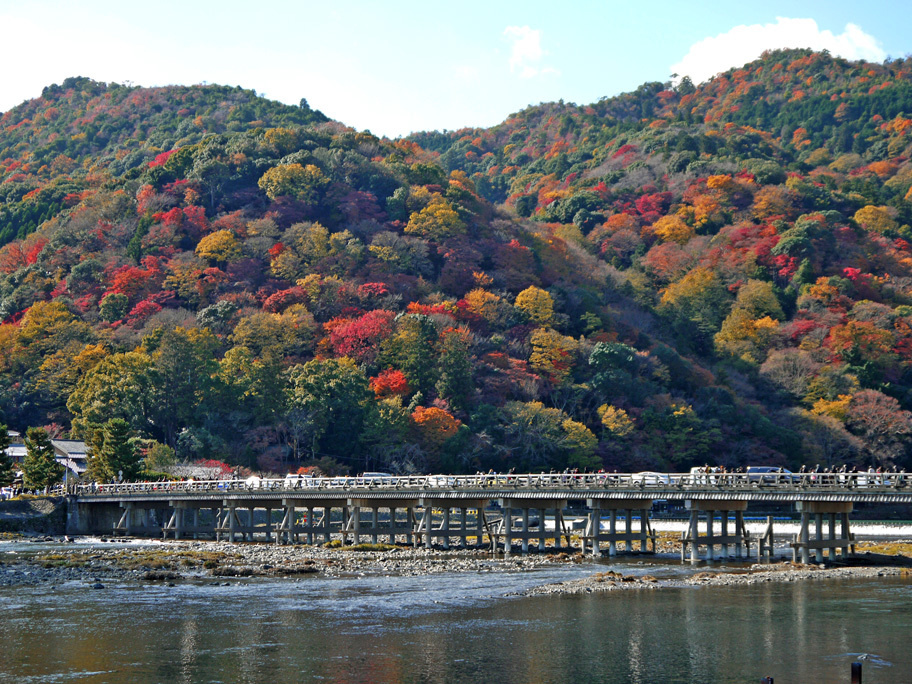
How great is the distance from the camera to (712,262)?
372 ft

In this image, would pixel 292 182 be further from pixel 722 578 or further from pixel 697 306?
pixel 722 578

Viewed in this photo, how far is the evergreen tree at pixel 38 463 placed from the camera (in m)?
68.1

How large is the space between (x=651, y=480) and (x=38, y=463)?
4237cm

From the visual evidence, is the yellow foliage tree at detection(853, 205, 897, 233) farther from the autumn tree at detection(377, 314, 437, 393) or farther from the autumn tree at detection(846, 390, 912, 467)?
the autumn tree at detection(377, 314, 437, 393)

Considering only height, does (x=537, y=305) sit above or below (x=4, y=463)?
above

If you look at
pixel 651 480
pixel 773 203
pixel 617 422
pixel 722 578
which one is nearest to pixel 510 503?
pixel 651 480

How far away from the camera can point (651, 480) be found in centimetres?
4581

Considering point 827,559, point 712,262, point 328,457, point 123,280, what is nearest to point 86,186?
point 123,280

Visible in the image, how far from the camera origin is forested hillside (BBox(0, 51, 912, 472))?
259ft

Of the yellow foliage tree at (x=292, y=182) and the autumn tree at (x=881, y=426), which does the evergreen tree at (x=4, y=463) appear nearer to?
the yellow foliage tree at (x=292, y=182)

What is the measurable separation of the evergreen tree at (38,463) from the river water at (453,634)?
3375cm

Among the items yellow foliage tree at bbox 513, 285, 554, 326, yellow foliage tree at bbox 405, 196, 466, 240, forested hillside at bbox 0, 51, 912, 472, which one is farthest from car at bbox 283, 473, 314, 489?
yellow foliage tree at bbox 405, 196, 466, 240

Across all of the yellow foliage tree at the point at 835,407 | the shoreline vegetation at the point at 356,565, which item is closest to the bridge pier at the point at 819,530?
the shoreline vegetation at the point at 356,565

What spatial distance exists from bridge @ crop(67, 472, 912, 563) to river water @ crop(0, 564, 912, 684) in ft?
13.7
